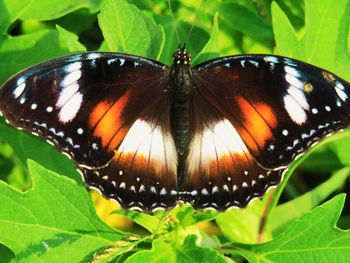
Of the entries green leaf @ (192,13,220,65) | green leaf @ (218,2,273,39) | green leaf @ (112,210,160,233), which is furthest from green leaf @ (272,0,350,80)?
green leaf @ (112,210,160,233)

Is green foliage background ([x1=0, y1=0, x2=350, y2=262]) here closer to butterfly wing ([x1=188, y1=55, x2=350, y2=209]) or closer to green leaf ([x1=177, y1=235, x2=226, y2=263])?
green leaf ([x1=177, y1=235, x2=226, y2=263])

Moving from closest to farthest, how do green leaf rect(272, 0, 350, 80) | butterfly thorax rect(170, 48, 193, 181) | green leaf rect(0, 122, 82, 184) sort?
butterfly thorax rect(170, 48, 193, 181)
green leaf rect(272, 0, 350, 80)
green leaf rect(0, 122, 82, 184)

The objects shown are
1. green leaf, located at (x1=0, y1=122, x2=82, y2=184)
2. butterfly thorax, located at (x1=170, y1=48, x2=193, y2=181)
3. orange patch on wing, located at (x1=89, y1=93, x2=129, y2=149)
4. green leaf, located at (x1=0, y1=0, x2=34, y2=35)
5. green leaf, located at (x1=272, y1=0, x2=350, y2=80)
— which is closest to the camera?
orange patch on wing, located at (x1=89, y1=93, x2=129, y2=149)

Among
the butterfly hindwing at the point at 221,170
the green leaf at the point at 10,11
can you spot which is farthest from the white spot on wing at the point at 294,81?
the green leaf at the point at 10,11

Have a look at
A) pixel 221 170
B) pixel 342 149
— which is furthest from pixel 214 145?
pixel 342 149

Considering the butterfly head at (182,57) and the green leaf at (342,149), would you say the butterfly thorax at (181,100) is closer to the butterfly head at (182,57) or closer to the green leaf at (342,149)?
the butterfly head at (182,57)

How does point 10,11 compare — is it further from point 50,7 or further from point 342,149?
point 342,149

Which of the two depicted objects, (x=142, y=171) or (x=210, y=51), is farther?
(x=210, y=51)

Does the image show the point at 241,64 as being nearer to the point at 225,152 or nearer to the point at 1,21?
the point at 225,152
